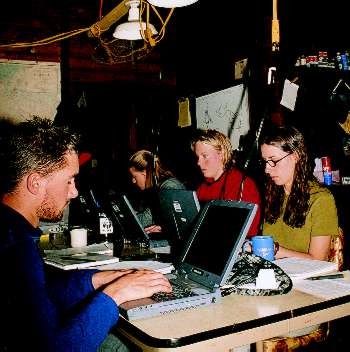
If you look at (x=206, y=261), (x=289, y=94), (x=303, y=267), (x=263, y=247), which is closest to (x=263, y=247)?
(x=263, y=247)

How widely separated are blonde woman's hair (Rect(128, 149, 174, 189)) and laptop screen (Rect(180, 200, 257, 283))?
1.89m

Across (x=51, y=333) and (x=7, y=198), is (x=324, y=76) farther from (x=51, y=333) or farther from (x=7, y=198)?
(x=51, y=333)

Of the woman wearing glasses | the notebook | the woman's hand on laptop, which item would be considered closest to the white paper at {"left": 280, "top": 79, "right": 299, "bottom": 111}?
the woman wearing glasses

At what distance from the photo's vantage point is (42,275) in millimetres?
1137

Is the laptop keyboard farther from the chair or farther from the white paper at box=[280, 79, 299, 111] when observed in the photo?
the white paper at box=[280, 79, 299, 111]

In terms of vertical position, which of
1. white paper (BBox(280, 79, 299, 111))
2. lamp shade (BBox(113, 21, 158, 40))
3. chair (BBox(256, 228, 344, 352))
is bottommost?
chair (BBox(256, 228, 344, 352))

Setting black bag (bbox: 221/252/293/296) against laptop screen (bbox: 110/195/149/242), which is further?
laptop screen (bbox: 110/195/149/242)

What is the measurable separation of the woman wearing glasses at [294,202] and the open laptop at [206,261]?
0.60 meters

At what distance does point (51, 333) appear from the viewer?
103 cm

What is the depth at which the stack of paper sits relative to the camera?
68.3 inches

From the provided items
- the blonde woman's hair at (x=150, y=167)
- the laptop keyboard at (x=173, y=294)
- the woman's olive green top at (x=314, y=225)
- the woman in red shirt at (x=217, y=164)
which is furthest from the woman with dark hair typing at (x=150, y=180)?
the laptop keyboard at (x=173, y=294)

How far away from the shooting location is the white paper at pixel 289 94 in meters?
3.18

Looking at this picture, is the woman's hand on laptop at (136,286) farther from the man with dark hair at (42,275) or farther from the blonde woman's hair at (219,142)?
the blonde woman's hair at (219,142)

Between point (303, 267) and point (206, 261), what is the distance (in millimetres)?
533
